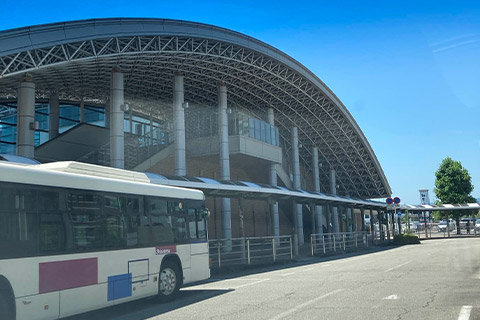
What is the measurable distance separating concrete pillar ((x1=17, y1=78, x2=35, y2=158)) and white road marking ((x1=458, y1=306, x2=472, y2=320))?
2212 centimetres

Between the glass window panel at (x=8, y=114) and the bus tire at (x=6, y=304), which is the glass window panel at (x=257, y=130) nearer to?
the glass window panel at (x=8, y=114)

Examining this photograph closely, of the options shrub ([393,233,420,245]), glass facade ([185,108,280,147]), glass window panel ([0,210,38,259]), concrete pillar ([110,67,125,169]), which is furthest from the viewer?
shrub ([393,233,420,245])

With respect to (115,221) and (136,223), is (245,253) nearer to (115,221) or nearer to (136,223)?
(136,223)

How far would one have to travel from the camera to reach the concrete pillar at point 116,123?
2741cm

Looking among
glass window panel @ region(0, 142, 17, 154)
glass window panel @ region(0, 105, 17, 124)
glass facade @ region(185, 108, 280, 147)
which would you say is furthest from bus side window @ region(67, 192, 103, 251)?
Answer: glass window panel @ region(0, 105, 17, 124)

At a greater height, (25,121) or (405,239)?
(25,121)

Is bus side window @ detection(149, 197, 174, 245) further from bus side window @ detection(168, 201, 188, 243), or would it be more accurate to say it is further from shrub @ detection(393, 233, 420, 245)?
shrub @ detection(393, 233, 420, 245)

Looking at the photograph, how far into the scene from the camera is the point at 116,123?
2789 centimetres

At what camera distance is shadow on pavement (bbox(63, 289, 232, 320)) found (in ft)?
32.7

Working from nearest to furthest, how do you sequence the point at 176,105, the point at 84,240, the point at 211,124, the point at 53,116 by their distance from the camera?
1. the point at 84,240
2. the point at 176,105
3. the point at 53,116
4. the point at 211,124

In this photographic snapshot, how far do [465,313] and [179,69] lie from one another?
2688 centimetres

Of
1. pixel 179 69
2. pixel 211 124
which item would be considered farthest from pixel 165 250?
pixel 211 124

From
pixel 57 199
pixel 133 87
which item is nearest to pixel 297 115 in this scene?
pixel 133 87

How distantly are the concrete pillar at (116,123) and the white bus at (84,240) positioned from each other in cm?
1530
